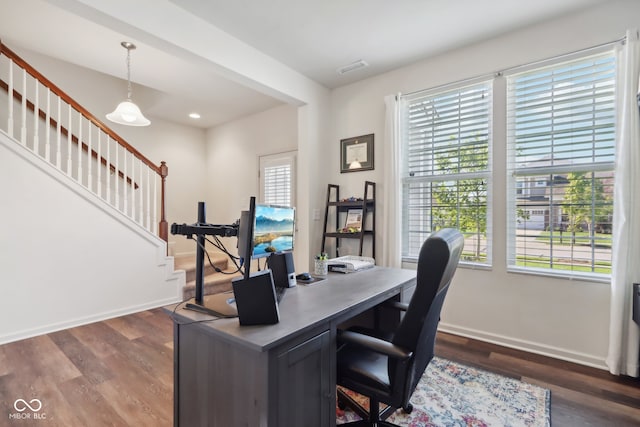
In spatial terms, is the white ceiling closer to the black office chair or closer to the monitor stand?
the monitor stand

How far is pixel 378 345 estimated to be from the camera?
122 cm

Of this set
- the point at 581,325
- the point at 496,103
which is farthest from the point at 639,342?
the point at 496,103

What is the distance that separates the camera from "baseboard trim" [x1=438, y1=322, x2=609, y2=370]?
2.35 metres

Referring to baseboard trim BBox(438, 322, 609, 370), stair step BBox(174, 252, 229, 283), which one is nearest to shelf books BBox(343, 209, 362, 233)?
baseboard trim BBox(438, 322, 609, 370)

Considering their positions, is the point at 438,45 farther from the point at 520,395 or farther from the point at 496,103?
the point at 520,395

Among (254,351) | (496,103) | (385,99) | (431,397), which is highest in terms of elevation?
(385,99)

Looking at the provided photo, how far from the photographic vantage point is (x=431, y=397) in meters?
1.95

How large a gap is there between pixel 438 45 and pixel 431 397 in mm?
2860

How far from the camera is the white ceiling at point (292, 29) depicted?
7.51 feet

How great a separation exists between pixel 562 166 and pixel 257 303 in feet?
8.50

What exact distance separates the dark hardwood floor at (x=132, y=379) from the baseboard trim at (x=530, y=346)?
2.4 inches

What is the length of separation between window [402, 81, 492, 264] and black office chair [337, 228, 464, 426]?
1762 mm

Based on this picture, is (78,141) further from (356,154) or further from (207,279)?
(356,154)

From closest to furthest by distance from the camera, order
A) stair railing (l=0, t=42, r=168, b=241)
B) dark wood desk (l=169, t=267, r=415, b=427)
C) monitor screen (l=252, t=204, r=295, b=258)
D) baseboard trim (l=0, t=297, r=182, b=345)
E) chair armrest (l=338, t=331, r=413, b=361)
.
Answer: dark wood desk (l=169, t=267, r=415, b=427)
chair armrest (l=338, t=331, r=413, b=361)
monitor screen (l=252, t=204, r=295, b=258)
baseboard trim (l=0, t=297, r=182, b=345)
stair railing (l=0, t=42, r=168, b=241)
